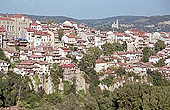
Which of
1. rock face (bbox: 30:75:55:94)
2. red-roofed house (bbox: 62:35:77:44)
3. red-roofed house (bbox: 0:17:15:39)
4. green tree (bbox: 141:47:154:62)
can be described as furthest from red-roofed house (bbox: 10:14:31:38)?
green tree (bbox: 141:47:154:62)

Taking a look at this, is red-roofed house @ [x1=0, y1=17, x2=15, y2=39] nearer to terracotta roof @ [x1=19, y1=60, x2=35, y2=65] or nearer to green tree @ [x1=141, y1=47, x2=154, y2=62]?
terracotta roof @ [x1=19, y1=60, x2=35, y2=65]

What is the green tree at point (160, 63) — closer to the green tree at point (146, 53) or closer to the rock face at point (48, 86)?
the green tree at point (146, 53)

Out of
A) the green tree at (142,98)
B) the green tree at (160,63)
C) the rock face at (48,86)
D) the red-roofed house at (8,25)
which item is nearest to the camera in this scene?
the green tree at (142,98)

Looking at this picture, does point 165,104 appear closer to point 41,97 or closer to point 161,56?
point 41,97

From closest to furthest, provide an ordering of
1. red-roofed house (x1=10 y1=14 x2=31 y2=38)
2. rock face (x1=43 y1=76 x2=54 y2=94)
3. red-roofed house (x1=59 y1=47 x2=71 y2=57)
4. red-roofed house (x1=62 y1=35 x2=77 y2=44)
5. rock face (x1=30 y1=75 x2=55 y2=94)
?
rock face (x1=30 y1=75 x2=55 y2=94), rock face (x1=43 y1=76 x2=54 y2=94), red-roofed house (x1=59 y1=47 x2=71 y2=57), red-roofed house (x1=10 y1=14 x2=31 y2=38), red-roofed house (x1=62 y1=35 x2=77 y2=44)

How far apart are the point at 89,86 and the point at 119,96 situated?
728cm

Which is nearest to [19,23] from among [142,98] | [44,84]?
[44,84]

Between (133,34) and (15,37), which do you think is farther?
(133,34)

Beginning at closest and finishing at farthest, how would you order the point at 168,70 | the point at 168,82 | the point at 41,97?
the point at 41,97 < the point at 168,82 < the point at 168,70

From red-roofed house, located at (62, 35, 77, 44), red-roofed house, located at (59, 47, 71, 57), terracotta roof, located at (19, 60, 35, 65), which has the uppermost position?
red-roofed house, located at (62, 35, 77, 44)

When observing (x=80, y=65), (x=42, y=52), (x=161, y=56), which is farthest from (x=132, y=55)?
(x=42, y=52)

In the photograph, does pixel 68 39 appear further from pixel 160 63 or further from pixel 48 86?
pixel 160 63

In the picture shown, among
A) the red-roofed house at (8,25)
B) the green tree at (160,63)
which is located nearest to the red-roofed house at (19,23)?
the red-roofed house at (8,25)

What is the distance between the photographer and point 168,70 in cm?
2655
